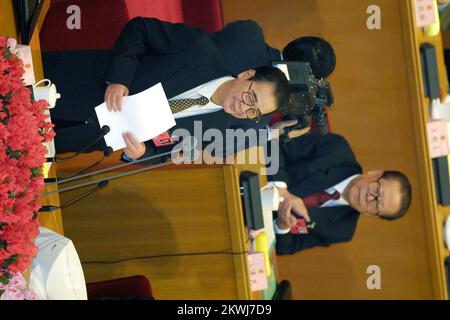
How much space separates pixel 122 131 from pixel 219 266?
0.66m

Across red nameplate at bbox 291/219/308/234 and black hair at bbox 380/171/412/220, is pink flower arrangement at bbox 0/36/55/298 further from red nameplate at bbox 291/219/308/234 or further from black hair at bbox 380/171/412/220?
black hair at bbox 380/171/412/220

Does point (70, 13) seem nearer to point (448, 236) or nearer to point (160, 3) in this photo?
point (160, 3)

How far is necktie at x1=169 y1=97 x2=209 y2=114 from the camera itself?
2.19 m

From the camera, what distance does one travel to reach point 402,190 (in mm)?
3016

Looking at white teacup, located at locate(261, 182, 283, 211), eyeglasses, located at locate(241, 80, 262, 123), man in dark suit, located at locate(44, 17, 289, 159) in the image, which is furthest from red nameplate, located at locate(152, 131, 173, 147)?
white teacup, located at locate(261, 182, 283, 211)

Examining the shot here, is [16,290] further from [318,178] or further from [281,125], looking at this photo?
[318,178]

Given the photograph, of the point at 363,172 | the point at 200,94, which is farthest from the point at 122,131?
the point at 363,172

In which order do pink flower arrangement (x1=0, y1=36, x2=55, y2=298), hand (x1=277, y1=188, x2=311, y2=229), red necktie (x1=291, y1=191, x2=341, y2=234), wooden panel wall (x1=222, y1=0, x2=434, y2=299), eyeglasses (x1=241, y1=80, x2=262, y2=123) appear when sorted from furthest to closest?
1. wooden panel wall (x1=222, y1=0, x2=434, y2=299)
2. red necktie (x1=291, y1=191, x2=341, y2=234)
3. hand (x1=277, y1=188, x2=311, y2=229)
4. eyeglasses (x1=241, y1=80, x2=262, y2=123)
5. pink flower arrangement (x1=0, y1=36, x2=55, y2=298)

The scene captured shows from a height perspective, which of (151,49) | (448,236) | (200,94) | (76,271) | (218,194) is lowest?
(448,236)

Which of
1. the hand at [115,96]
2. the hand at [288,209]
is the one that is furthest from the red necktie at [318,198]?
the hand at [115,96]

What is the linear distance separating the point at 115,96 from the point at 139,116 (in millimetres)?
111

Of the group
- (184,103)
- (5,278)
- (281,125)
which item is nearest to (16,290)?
(5,278)

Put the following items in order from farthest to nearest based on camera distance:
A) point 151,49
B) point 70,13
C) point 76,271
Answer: point 70,13 < point 151,49 < point 76,271
